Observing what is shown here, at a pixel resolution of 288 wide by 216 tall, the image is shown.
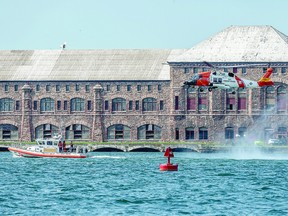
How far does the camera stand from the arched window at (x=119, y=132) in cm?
17250

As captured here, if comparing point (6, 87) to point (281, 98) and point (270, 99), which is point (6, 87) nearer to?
point (270, 99)

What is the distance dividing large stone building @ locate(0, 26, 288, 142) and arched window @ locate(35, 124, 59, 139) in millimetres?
149

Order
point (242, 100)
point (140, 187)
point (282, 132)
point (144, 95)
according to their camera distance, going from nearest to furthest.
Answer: point (140, 187), point (282, 132), point (242, 100), point (144, 95)

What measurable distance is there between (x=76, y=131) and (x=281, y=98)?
102ft

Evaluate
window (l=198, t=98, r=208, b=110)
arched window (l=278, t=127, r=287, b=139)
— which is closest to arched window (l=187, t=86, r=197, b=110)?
window (l=198, t=98, r=208, b=110)

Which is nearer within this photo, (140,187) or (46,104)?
(140,187)

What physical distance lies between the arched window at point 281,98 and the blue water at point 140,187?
28.9 m

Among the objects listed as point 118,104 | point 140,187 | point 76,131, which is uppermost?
point 118,104

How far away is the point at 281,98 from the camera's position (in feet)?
545

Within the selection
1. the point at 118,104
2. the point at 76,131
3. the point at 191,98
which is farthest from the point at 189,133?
the point at 76,131

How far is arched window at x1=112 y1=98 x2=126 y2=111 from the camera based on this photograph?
172m

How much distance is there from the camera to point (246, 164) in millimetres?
129500

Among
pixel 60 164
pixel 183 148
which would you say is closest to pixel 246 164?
pixel 60 164

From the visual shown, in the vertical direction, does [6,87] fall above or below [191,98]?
above
